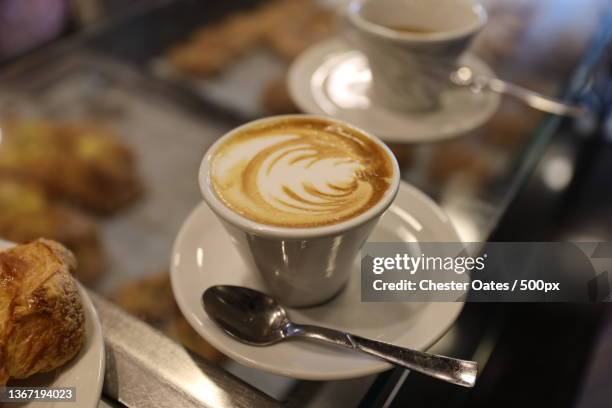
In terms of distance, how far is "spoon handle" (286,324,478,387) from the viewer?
582 millimetres

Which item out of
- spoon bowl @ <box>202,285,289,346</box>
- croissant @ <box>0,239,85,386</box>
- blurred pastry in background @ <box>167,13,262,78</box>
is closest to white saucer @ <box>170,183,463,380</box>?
spoon bowl @ <box>202,285,289,346</box>

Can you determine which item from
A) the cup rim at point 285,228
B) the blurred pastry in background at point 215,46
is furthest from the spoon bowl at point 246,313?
the blurred pastry in background at point 215,46

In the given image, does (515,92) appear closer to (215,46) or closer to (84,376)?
(215,46)

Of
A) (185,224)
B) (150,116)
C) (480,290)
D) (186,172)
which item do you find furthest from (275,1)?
(480,290)

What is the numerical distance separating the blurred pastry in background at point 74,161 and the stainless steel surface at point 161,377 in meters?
0.50

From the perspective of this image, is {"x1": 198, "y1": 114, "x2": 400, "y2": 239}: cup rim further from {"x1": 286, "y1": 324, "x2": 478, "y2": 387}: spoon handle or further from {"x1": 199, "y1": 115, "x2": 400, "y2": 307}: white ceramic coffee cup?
{"x1": 286, "y1": 324, "x2": 478, "y2": 387}: spoon handle

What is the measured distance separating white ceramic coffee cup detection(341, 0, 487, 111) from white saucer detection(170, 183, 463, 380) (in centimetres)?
34

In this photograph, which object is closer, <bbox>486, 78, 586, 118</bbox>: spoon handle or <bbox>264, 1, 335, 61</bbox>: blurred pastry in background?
<bbox>486, 78, 586, 118</bbox>: spoon handle

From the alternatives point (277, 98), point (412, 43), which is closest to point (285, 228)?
point (412, 43)

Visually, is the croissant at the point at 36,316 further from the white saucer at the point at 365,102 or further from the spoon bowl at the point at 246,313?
the white saucer at the point at 365,102

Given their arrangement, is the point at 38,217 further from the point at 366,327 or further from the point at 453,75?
the point at 453,75

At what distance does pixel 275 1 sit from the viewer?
1.63 metres

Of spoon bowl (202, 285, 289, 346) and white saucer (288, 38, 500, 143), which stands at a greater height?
white saucer (288, 38, 500, 143)

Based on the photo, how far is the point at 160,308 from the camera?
30.1 inches
